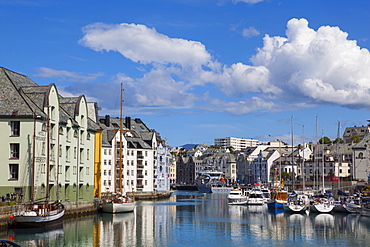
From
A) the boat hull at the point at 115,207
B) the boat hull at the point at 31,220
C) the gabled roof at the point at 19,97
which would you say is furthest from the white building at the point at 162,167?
the boat hull at the point at 31,220

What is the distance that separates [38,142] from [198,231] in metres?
23.1

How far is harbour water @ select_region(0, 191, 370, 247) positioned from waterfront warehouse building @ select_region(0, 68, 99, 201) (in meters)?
5.86

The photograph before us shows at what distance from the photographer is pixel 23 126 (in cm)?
6825

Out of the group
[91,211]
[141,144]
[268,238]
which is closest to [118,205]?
[91,211]

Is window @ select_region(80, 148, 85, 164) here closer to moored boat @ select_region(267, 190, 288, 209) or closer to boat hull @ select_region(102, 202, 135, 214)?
boat hull @ select_region(102, 202, 135, 214)

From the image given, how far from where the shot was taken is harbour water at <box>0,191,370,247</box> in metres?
55.4

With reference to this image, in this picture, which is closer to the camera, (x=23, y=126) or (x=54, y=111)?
(x=23, y=126)

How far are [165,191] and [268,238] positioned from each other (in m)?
106

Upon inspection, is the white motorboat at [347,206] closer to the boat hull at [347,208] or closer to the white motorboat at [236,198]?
the boat hull at [347,208]

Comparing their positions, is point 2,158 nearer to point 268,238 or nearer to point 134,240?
point 134,240

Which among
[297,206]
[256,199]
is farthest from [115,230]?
[256,199]

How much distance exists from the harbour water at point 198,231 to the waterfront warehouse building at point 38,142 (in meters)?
5.86

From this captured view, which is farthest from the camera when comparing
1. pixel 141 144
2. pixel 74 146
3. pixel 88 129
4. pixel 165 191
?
pixel 165 191

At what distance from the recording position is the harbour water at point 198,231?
5544 centimetres
